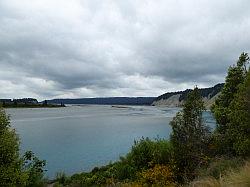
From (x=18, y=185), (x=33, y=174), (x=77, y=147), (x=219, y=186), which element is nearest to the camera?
(x=219, y=186)

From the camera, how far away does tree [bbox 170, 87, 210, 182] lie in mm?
23266

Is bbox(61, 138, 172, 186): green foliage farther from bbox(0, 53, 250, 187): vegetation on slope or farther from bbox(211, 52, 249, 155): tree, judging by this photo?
bbox(211, 52, 249, 155): tree

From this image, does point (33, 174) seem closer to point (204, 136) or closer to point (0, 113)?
point (0, 113)

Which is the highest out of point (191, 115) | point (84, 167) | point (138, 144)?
point (191, 115)

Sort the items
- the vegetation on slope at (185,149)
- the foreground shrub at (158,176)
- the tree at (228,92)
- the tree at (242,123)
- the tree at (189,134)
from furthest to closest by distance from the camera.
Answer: the tree at (228,92)
the tree at (189,134)
the foreground shrub at (158,176)
the vegetation on slope at (185,149)
the tree at (242,123)

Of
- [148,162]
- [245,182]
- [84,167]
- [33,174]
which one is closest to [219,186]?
[245,182]

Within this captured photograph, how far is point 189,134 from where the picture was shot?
76.7ft

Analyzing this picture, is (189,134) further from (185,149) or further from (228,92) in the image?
Result: (228,92)

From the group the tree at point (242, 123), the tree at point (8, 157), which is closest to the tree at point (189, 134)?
the tree at point (242, 123)

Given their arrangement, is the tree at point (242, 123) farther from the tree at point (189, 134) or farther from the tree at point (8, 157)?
the tree at point (8, 157)

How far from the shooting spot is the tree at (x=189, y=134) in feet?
76.3

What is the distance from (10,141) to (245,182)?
15.3m

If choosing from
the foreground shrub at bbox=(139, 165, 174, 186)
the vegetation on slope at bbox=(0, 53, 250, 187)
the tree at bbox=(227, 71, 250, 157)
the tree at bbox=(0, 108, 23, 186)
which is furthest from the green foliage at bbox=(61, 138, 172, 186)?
the tree at bbox=(0, 108, 23, 186)

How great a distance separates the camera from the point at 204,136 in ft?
79.0
